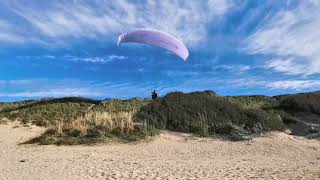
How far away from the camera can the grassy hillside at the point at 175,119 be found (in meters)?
22.6

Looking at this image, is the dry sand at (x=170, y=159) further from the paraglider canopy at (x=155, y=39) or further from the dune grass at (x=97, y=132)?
the paraglider canopy at (x=155, y=39)

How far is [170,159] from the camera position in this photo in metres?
18.1

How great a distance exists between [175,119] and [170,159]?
7.03 metres

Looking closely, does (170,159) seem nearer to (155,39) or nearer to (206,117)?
(206,117)

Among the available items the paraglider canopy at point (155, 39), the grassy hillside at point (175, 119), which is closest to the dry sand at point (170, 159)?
the grassy hillside at point (175, 119)

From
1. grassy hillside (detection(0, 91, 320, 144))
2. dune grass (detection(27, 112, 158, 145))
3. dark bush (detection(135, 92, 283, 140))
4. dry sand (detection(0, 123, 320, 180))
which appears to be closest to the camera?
dry sand (detection(0, 123, 320, 180))

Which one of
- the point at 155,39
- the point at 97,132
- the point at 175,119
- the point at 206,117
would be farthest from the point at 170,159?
the point at 155,39

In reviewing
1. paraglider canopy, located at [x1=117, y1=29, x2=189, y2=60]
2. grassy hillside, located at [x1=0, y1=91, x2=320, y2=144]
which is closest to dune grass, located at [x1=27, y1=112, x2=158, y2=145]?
grassy hillside, located at [x1=0, y1=91, x2=320, y2=144]

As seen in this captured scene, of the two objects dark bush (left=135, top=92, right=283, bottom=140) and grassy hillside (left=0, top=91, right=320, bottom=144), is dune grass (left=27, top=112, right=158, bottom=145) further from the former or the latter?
dark bush (left=135, top=92, right=283, bottom=140)

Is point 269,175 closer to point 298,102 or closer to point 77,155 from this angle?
point 77,155

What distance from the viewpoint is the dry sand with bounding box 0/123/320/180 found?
1444cm

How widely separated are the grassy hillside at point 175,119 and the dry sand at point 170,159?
0.99m

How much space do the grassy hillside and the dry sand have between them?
3.26 feet

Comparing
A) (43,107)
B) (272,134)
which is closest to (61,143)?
(272,134)
